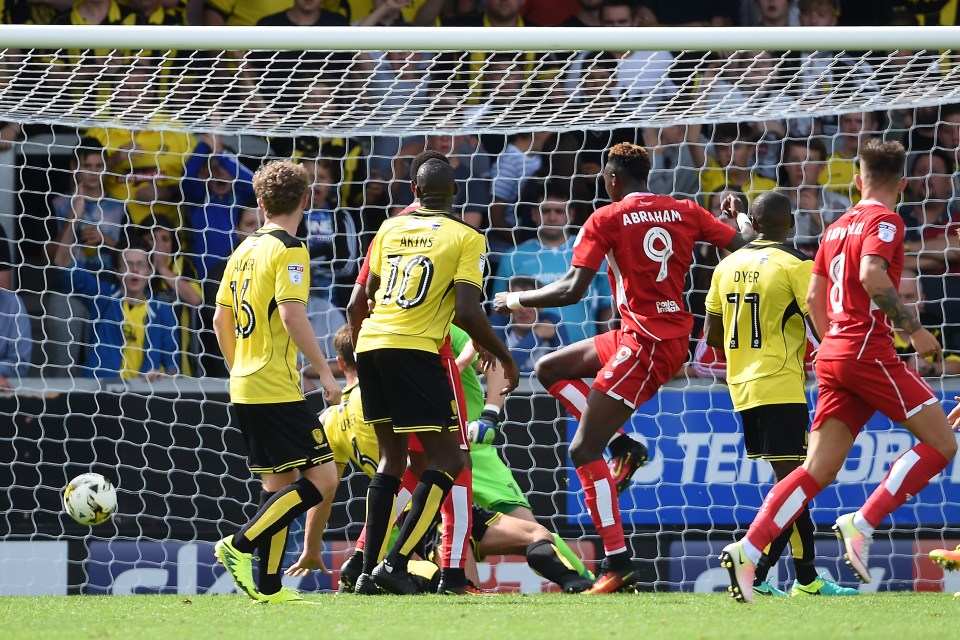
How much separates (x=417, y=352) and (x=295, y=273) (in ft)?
2.12

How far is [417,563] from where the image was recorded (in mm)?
5988

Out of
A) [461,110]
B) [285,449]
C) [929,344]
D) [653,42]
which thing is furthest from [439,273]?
[461,110]

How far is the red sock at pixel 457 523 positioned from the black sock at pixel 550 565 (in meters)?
0.45

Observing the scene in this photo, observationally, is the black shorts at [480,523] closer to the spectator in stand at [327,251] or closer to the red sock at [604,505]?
the red sock at [604,505]

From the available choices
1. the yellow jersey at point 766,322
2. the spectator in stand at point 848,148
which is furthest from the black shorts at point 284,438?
the spectator in stand at point 848,148

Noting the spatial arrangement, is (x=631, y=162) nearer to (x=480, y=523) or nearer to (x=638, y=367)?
(x=638, y=367)

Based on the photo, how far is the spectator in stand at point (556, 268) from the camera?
8367 mm

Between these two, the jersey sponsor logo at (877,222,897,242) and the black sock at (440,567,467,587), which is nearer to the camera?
the jersey sponsor logo at (877,222,897,242)

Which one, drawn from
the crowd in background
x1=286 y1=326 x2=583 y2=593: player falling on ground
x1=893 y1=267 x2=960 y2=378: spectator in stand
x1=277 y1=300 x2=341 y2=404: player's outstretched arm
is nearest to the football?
x1=286 y1=326 x2=583 y2=593: player falling on ground

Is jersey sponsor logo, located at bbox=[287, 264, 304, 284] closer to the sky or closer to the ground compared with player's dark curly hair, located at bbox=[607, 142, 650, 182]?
closer to the ground

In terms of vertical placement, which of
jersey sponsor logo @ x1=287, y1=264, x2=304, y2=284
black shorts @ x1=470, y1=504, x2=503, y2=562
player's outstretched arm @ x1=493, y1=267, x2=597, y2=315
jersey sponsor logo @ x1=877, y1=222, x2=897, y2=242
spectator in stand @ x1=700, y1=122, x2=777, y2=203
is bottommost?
black shorts @ x1=470, y1=504, x2=503, y2=562

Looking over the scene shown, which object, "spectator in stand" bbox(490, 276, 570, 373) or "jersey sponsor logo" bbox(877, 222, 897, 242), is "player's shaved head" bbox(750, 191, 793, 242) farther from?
"spectator in stand" bbox(490, 276, 570, 373)

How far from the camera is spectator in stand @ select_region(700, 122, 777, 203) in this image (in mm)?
8789

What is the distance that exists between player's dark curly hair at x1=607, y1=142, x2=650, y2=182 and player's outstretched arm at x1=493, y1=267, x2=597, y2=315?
53 cm
